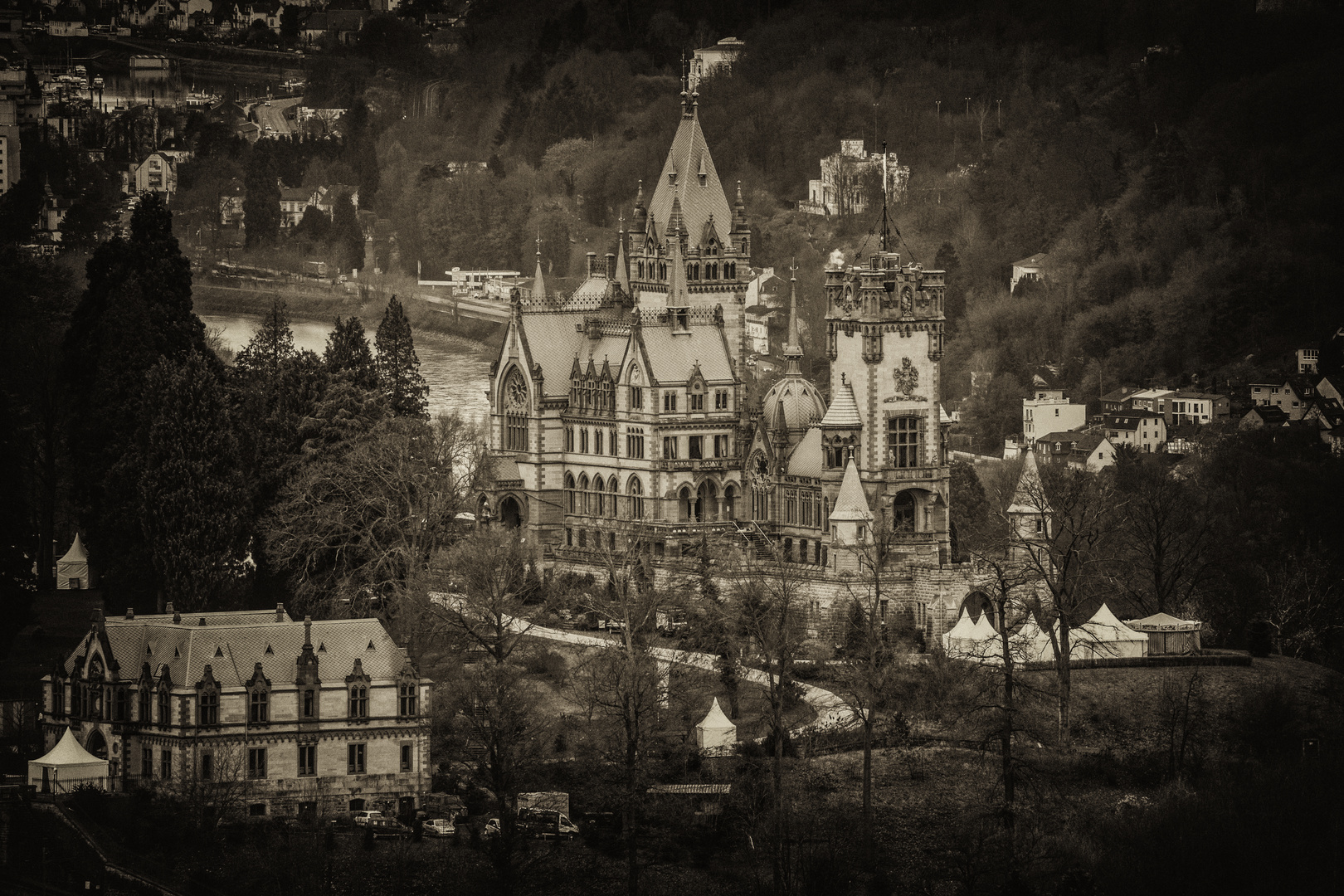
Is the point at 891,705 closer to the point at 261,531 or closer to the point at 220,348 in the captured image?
the point at 261,531

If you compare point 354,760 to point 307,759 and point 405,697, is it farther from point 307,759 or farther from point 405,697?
point 405,697

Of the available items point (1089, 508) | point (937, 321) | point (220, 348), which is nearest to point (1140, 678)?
point (1089, 508)

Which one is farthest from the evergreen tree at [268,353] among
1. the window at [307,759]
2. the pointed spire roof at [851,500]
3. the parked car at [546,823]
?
the parked car at [546,823]

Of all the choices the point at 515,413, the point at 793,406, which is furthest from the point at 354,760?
the point at 515,413

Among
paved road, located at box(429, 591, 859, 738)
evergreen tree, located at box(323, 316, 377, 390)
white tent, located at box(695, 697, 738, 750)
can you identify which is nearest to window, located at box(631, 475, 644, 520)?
paved road, located at box(429, 591, 859, 738)

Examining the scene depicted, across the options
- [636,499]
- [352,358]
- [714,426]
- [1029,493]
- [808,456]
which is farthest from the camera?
[636,499]
